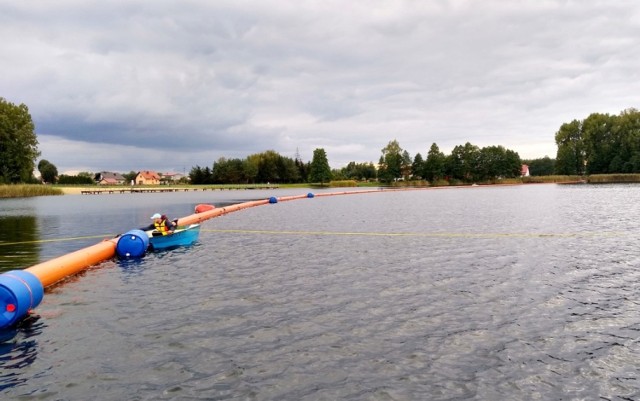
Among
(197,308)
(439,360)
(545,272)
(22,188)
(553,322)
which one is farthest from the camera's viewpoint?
(22,188)

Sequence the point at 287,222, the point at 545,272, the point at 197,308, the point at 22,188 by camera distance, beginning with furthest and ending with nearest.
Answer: the point at 22,188
the point at 287,222
the point at 545,272
the point at 197,308

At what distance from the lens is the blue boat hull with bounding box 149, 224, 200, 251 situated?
2509cm

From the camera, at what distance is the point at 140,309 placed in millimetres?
13461

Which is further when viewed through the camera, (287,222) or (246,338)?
(287,222)

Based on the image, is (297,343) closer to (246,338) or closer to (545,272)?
(246,338)

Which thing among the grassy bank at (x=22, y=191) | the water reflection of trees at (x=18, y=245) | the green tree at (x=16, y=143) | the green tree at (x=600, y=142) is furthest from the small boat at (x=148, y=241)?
the green tree at (x=600, y=142)

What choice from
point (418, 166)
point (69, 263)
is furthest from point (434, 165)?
point (69, 263)

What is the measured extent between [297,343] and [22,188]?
114313 millimetres

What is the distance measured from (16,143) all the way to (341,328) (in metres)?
132

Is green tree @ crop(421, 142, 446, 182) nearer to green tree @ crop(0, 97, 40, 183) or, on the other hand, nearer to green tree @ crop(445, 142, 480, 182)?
green tree @ crop(445, 142, 480, 182)

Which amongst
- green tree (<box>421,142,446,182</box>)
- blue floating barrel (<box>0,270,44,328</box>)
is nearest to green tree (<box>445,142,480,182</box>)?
green tree (<box>421,142,446,182</box>)

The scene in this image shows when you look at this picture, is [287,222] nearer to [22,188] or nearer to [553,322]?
[553,322]

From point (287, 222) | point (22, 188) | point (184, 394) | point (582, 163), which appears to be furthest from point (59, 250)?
point (582, 163)

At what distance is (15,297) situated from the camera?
11711 millimetres
